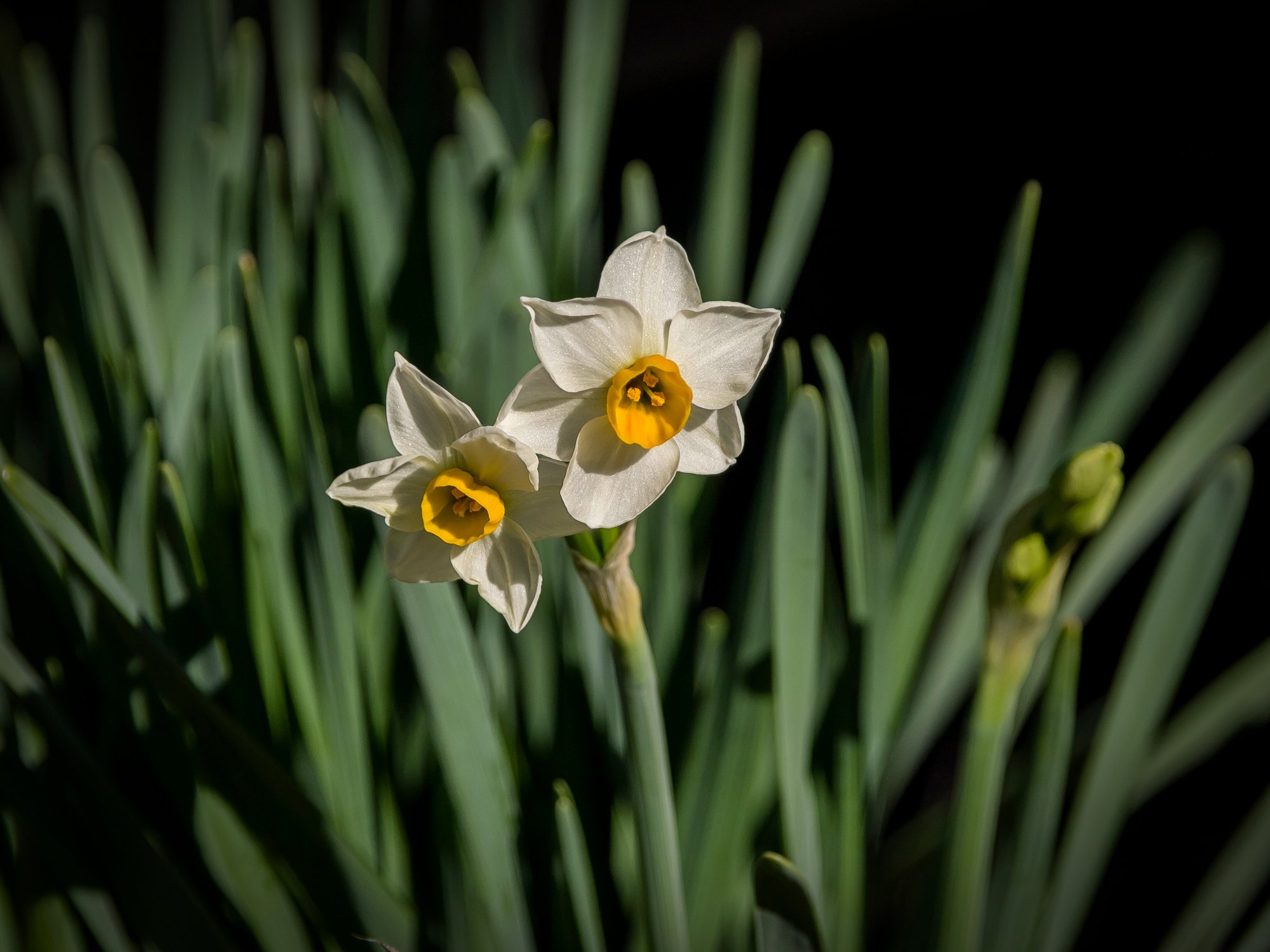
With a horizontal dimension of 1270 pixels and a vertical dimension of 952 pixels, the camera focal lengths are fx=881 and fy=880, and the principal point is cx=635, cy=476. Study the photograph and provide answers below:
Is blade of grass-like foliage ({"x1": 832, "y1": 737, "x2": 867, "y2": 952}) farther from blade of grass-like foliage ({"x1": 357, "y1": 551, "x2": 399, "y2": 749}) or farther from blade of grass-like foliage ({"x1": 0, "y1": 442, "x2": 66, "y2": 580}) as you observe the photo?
blade of grass-like foliage ({"x1": 0, "y1": 442, "x2": 66, "y2": 580})

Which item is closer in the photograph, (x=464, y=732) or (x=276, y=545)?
(x=464, y=732)

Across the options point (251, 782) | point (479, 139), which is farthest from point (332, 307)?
point (251, 782)

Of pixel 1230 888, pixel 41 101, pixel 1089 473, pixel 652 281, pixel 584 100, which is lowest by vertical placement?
pixel 1230 888

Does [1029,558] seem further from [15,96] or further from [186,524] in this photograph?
[15,96]

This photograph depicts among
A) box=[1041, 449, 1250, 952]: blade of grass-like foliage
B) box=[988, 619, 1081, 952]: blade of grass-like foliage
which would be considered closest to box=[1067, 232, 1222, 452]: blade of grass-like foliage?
box=[1041, 449, 1250, 952]: blade of grass-like foliage

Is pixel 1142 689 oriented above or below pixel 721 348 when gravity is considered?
below
